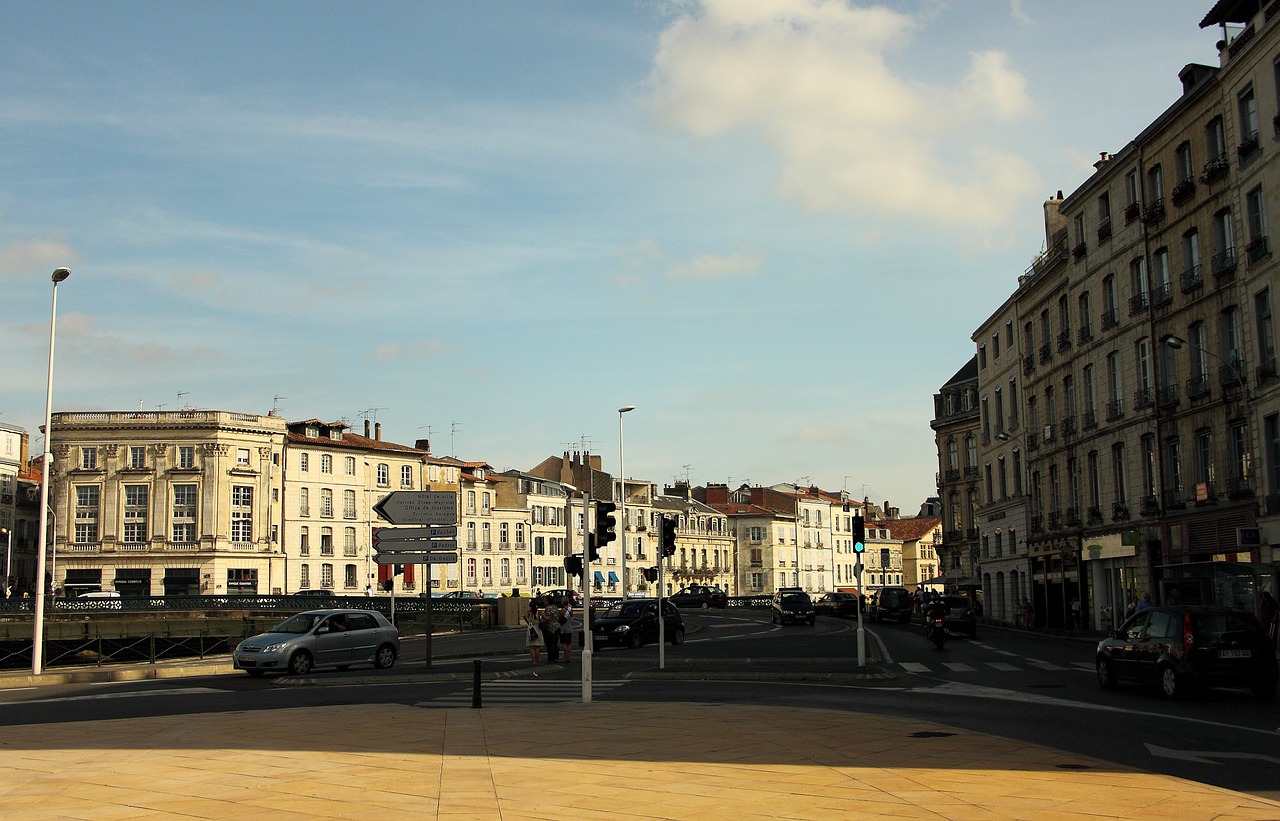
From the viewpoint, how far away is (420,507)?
27297 millimetres

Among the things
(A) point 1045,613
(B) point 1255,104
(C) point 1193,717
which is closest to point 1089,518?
(A) point 1045,613

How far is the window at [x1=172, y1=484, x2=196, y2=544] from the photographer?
90.8 meters


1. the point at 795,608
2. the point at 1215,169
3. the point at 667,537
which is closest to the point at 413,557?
the point at 667,537

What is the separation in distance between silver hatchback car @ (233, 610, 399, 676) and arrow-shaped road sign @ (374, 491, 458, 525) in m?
3.85

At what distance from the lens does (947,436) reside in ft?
282

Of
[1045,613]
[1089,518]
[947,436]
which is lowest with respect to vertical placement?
[1045,613]

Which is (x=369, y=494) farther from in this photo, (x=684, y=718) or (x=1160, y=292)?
(x=684, y=718)

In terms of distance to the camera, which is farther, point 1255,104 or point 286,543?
point 286,543

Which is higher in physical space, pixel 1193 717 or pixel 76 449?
pixel 76 449

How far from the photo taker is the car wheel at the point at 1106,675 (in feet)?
68.4

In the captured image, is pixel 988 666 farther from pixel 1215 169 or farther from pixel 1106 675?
pixel 1215 169

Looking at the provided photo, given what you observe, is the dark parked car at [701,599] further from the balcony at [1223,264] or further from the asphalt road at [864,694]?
the balcony at [1223,264]

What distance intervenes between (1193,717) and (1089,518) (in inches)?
1346

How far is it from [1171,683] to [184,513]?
277 feet
